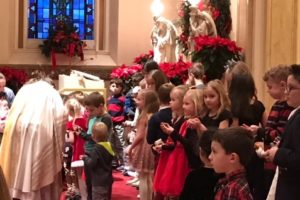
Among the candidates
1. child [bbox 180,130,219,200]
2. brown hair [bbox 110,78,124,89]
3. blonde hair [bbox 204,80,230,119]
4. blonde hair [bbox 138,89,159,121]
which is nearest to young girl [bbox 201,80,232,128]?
blonde hair [bbox 204,80,230,119]

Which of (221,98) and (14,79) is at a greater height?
(14,79)

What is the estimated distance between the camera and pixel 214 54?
285 inches

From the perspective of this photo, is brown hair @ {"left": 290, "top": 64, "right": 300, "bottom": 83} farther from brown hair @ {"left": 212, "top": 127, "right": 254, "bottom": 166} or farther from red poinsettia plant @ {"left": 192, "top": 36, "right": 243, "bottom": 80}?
red poinsettia plant @ {"left": 192, "top": 36, "right": 243, "bottom": 80}

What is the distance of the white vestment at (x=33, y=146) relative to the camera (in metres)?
6.20

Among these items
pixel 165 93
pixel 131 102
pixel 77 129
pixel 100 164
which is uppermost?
pixel 165 93

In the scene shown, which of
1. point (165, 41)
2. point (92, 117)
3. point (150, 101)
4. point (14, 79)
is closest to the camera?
point (150, 101)

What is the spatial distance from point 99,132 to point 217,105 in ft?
6.19

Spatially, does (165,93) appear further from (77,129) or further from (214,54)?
(214,54)

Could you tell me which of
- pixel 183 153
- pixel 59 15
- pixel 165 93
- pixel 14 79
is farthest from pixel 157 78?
pixel 59 15

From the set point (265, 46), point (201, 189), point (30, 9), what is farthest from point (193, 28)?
point (30, 9)

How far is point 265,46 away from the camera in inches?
281

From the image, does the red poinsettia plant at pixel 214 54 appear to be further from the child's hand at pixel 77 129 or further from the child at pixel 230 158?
the child at pixel 230 158

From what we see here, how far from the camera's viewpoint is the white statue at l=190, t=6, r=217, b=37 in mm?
7934

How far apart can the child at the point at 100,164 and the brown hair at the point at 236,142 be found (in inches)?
116
